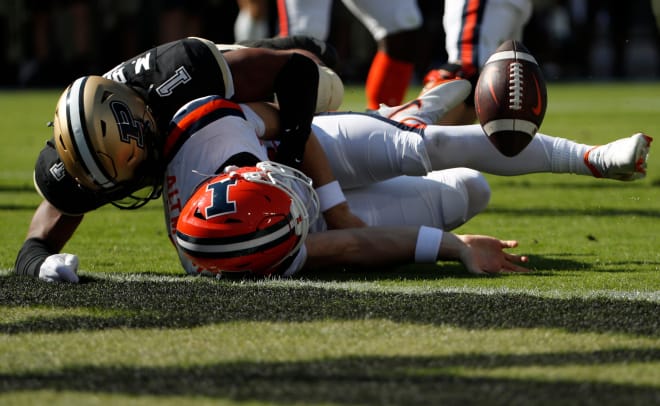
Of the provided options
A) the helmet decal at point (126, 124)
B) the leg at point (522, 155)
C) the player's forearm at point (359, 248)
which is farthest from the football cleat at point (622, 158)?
the helmet decal at point (126, 124)

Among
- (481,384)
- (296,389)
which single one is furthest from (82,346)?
(481,384)

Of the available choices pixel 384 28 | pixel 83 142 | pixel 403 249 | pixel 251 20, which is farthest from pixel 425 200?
pixel 251 20

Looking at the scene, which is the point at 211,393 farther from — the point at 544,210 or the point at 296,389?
the point at 544,210

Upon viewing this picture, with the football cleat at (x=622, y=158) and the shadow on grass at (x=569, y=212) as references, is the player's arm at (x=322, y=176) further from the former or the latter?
the shadow on grass at (x=569, y=212)

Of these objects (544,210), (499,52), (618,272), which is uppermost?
(499,52)

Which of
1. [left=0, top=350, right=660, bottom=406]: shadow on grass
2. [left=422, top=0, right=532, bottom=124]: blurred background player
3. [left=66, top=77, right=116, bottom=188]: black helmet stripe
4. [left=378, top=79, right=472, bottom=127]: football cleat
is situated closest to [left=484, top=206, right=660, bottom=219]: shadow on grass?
[left=422, top=0, right=532, bottom=124]: blurred background player

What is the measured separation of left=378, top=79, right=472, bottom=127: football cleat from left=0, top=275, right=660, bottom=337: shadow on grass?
1.20 meters

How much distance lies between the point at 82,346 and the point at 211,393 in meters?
0.51

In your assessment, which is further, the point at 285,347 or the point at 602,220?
the point at 602,220

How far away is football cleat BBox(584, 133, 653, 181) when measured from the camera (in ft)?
11.8

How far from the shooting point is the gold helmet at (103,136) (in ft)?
11.2

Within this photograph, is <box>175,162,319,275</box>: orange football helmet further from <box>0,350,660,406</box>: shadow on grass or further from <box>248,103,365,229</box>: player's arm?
<box>0,350,660,406</box>: shadow on grass

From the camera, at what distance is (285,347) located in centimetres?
253

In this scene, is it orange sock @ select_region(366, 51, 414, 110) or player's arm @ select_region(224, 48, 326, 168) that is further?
orange sock @ select_region(366, 51, 414, 110)
